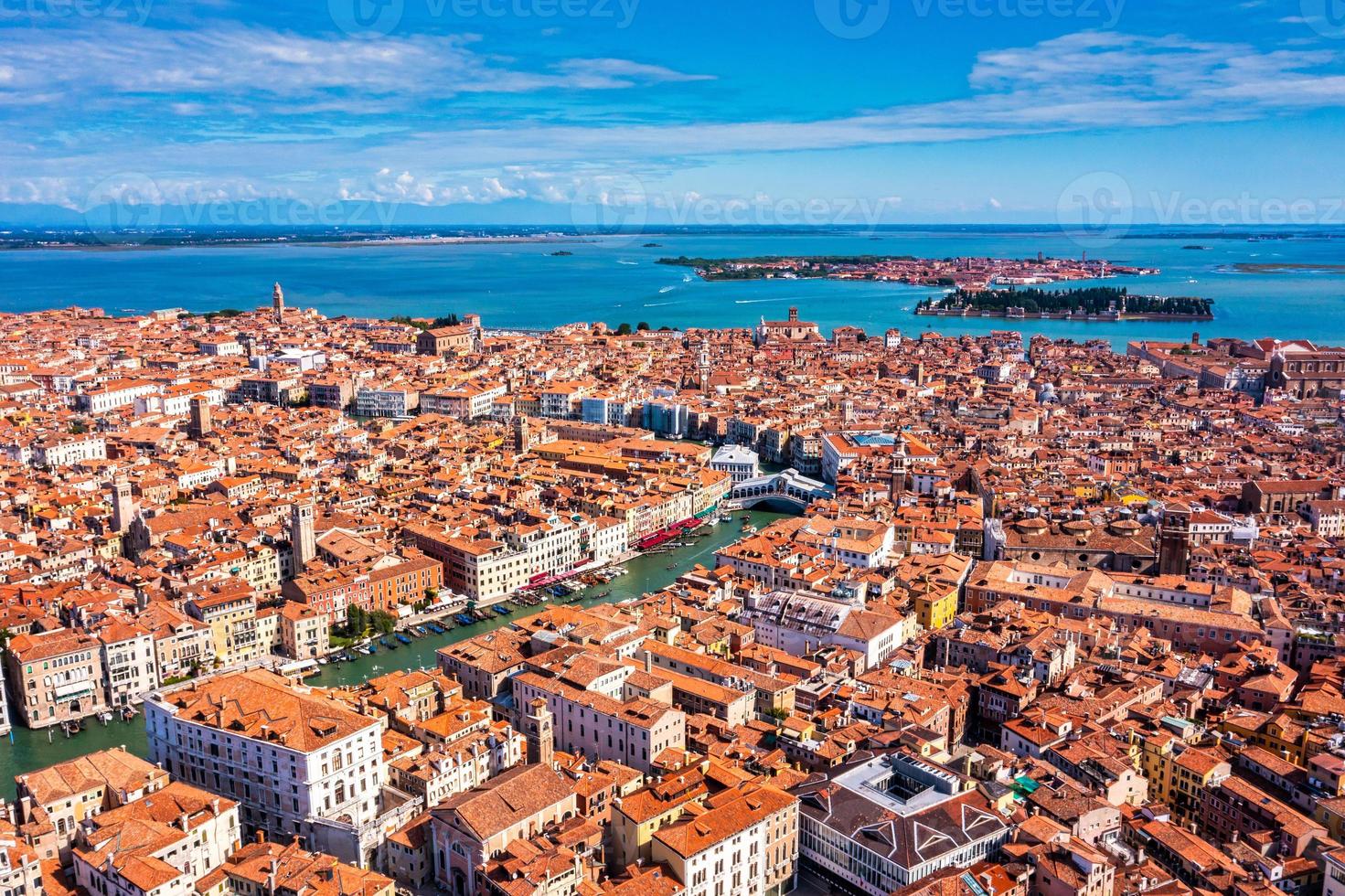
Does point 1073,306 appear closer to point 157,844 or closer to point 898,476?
point 898,476

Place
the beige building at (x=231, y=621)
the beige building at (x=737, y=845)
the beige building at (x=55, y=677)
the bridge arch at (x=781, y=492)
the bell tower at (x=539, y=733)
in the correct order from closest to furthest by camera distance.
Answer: the beige building at (x=737, y=845)
the bell tower at (x=539, y=733)
the beige building at (x=55, y=677)
the beige building at (x=231, y=621)
the bridge arch at (x=781, y=492)

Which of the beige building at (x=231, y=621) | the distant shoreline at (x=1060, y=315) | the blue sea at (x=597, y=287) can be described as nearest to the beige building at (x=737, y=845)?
the beige building at (x=231, y=621)

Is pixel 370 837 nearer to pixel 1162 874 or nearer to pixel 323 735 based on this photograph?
pixel 323 735

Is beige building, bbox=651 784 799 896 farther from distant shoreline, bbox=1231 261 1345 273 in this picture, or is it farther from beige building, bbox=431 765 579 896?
distant shoreline, bbox=1231 261 1345 273

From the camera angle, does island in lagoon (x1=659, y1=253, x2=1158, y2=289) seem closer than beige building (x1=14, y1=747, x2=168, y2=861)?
No

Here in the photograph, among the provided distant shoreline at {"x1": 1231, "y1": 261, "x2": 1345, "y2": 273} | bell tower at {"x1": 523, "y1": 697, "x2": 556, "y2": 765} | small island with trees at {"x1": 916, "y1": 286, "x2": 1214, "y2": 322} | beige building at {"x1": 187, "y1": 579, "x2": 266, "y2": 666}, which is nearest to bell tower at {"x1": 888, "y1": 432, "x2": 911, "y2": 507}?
bell tower at {"x1": 523, "y1": 697, "x2": 556, "y2": 765}

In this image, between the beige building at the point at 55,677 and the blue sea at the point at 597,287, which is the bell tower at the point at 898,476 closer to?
the beige building at the point at 55,677

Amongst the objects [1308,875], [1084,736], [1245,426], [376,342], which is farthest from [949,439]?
[376,342]
